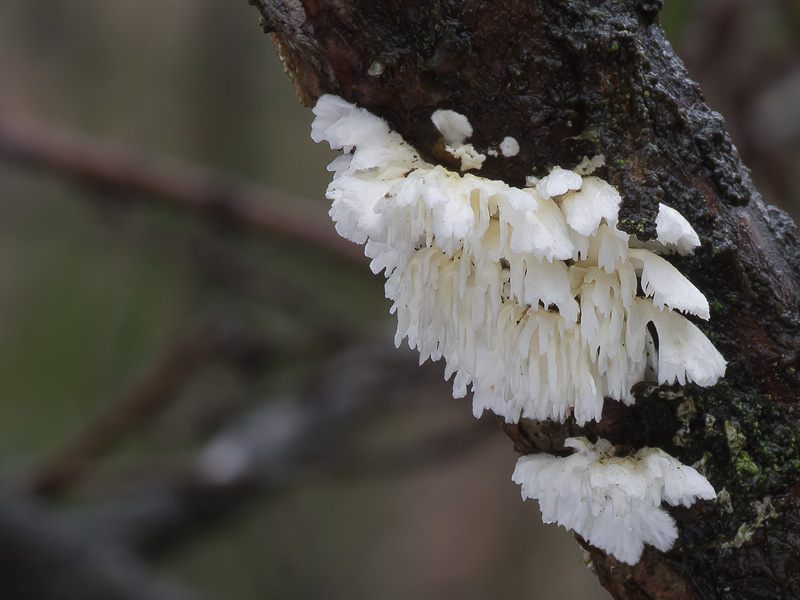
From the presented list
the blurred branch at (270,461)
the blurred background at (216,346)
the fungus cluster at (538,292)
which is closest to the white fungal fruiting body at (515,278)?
the fungus cluster at (538,292)

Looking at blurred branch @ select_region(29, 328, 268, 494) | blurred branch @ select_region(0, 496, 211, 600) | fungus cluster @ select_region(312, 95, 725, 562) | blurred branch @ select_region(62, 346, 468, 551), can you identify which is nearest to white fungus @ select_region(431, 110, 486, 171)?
fungus cluster @ select_region(312, 95, 725, 562)

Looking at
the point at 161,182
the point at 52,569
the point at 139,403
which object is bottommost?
the point at 52,569

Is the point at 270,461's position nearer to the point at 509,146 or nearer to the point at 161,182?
the point at 161,182

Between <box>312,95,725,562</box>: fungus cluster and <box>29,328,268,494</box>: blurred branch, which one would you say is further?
<box>29,328,268,494</box>: blurred branch

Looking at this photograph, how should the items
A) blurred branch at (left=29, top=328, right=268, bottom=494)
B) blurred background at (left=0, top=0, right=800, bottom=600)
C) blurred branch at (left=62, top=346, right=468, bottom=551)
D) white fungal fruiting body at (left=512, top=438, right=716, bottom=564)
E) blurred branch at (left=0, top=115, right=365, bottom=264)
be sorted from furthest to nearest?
blurred branch at (left=62, top=346, right=468, bottom=551) → blurred branch at (left=29, top=328, right=268, bottom=494) → blurred background at (left=0, top=0, right=800, bottom=600) → blurred branch at (left=0, top=115, right=365, bottom=264) → white fungal fruiting body at (left=512, top=438, right=716, bottom=564)

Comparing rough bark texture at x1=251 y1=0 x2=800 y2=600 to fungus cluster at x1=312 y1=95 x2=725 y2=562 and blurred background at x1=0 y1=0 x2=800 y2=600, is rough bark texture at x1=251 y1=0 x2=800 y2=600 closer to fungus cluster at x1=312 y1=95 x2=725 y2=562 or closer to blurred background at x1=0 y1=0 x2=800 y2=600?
fungus cluster at x1=312 y1=95 x2=725 y2=562

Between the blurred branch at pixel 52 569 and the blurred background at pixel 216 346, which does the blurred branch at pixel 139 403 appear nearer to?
the blurred background at pixel 216 346

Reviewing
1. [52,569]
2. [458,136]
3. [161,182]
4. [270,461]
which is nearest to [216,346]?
[270,461]
